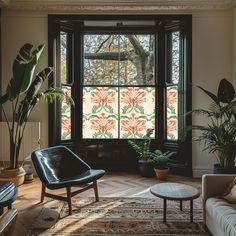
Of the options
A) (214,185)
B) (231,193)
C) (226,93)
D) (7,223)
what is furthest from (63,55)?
(7,223)

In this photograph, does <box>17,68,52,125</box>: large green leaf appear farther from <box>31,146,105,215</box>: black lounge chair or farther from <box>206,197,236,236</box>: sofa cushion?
<box>206,197,236,236</box>: sofa cushion

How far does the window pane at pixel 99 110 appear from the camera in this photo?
5.22m

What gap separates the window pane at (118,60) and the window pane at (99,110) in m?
0.18

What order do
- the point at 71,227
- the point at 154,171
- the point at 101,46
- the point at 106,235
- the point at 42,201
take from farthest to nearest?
the point at 101,46, the point at 154,171, the point at 42,201, the point at 71,227, the point at 106,235

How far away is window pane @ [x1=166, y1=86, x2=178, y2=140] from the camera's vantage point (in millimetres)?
4984

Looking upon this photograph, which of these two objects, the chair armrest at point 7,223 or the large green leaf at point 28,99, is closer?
the chair armrest at point 7,223

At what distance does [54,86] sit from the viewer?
475 centimetres

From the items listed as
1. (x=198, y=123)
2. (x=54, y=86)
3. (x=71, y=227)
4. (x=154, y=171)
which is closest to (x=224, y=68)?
(x=198, y=123)

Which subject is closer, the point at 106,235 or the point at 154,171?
the point at 106,235

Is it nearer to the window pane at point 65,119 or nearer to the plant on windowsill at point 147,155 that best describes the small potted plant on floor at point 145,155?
the plant on windowsill at point 147,155

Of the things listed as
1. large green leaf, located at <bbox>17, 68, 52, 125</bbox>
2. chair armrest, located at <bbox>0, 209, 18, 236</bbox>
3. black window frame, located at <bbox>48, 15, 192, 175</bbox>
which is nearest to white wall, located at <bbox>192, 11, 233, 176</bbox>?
black window frame, located at <bbox>48, 15, 192, 175</bbox>

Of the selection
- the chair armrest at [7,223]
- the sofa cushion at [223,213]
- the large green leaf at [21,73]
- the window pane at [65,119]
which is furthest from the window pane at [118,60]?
the chair armrest at [7,223]

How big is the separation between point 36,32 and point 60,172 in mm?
2645

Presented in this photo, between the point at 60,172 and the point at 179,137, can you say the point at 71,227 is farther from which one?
the point at 179,137
